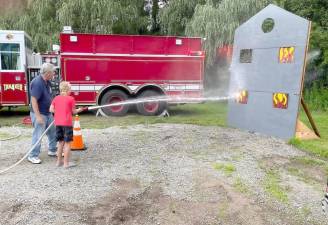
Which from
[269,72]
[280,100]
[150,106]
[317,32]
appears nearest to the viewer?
[280,100]

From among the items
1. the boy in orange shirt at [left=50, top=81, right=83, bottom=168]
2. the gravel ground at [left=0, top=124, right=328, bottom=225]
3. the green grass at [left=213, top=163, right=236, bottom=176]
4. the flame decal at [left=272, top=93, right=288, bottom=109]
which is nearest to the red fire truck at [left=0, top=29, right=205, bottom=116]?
the flame decal at [left=272, top=93, right=288, bottom=109]

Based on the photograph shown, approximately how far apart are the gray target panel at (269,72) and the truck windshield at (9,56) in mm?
7062

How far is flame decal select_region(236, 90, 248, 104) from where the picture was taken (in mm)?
10852

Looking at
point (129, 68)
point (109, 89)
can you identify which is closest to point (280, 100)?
point (129, 68)

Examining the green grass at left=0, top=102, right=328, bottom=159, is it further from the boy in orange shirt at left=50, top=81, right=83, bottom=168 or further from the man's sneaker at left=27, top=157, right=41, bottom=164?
the boy in orange shirt at left=50, top=81, right=83, bottom=168

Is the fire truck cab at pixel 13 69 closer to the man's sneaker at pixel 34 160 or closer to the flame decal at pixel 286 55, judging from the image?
the man's sneaker at pixel 34 160

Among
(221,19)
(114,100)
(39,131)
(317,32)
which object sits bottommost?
(114,100)

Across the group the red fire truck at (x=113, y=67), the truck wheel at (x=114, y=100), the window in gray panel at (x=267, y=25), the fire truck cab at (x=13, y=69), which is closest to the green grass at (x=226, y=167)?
the window in gray panel at (x=267, y=25)

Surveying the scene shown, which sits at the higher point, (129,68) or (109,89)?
(129,68)

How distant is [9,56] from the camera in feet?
44.9

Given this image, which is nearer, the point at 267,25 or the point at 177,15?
the point at 267,25

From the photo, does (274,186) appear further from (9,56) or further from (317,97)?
(317,97)

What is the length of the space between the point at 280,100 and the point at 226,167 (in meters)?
3.29

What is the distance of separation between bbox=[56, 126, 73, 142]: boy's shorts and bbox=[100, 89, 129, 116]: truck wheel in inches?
277
